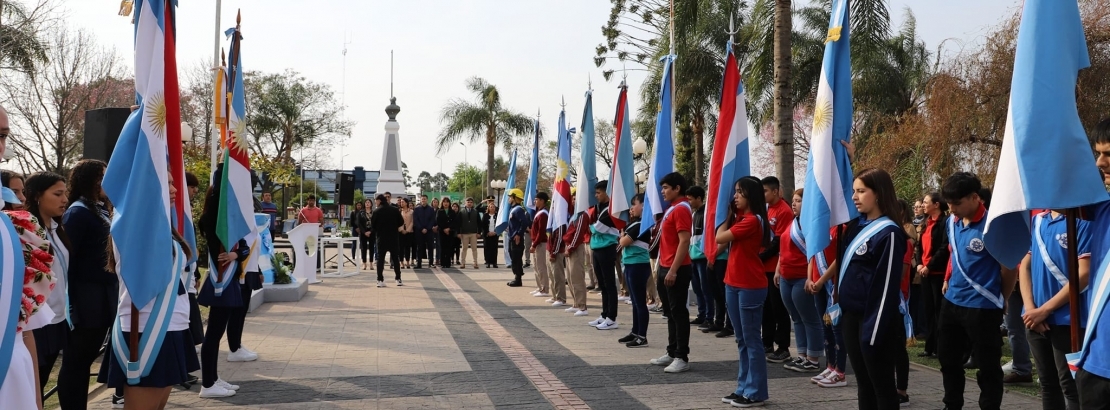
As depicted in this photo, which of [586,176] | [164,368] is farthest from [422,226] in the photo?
[164,368]

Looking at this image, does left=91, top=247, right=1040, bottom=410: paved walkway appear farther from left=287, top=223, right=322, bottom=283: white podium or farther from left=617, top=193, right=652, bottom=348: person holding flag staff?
left=287, top=223, right=322, bottom=283: white podium

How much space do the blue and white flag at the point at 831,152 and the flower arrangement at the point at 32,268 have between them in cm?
425

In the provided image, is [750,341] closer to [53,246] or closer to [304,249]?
[53,246]

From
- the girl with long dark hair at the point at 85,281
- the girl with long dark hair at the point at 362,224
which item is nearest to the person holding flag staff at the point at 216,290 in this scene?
the girl with long dark hair at the point at 85,281

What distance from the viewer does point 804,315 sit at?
7332 millimetres

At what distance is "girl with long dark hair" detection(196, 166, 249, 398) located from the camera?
652 cm

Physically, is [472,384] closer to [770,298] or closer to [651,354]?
[651,354]

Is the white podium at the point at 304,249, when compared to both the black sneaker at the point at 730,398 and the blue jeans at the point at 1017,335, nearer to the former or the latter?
the black sneaker at the point at 730,398

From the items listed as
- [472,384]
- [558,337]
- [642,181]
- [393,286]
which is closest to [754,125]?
[642,181]

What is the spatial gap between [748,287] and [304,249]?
11526 mm

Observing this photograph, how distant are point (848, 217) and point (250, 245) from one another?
4970mm

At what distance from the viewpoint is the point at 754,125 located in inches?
1208

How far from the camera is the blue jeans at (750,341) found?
605 centimetres

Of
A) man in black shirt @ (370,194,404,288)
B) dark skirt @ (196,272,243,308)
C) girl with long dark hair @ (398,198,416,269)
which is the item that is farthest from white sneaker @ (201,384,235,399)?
girl with long dark hair @ (398,198,416,269)
